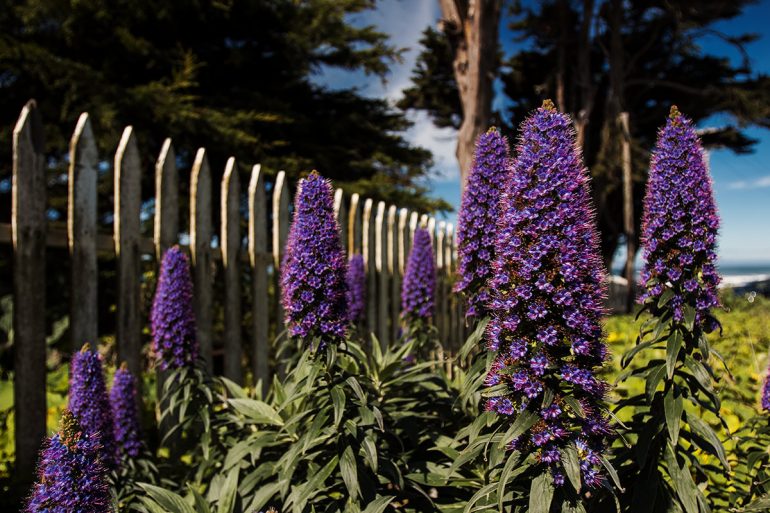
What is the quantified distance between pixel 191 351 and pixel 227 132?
4.42 m

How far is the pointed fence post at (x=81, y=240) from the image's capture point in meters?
3.56

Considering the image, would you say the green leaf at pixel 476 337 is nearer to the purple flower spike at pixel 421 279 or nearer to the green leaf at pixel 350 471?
the green leaf at pixel 350 471

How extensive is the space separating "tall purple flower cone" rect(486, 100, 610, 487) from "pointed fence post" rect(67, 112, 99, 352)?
2.78 meters

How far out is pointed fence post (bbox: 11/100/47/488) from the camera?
10.7ft

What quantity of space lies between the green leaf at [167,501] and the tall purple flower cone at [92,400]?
25 cm

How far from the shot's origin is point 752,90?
640 inches

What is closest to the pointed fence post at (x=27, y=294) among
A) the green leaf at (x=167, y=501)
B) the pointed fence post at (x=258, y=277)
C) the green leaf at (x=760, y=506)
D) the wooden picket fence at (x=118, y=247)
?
the wooden picket fence at (x=118, y=247)

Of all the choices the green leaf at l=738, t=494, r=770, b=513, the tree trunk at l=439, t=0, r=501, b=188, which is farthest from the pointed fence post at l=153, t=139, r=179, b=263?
the tree trunk at l=439, t=0, r=501, b=188

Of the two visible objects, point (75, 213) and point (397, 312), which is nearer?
point (75, 213)

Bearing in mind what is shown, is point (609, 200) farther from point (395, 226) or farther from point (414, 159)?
point (395, 226)

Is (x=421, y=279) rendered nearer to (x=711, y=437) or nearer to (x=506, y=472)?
(x=711, y=437)

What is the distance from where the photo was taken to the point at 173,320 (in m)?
2.93

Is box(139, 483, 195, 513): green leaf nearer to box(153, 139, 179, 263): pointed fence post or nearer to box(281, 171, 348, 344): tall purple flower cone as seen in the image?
box(281, 171, 348, 344): tall purple flower cone

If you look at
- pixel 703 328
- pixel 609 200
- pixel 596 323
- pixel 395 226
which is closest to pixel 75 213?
pixel 596 323
